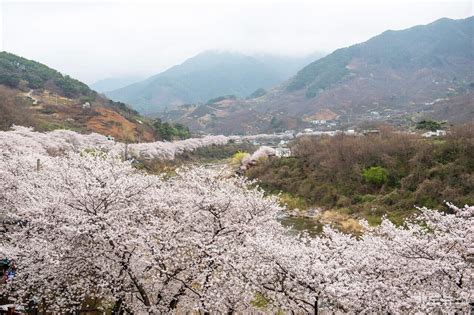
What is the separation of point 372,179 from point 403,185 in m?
2.96

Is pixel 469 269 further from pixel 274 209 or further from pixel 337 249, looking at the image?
pixel 274 209

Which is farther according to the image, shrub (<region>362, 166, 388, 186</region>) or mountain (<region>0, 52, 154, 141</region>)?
mountain (<region>0, 52, 154, 141</region>)

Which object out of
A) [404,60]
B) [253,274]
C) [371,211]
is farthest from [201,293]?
[404,60]

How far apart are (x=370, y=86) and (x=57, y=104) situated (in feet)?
308

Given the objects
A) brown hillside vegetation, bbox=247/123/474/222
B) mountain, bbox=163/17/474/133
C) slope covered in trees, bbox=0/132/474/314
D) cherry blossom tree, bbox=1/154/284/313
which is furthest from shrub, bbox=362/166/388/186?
mountain, bbox=163/17/474/133

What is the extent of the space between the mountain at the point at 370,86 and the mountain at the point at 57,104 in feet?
140

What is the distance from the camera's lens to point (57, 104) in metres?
63.8

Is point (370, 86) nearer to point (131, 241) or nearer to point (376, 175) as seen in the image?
point (376, 175)

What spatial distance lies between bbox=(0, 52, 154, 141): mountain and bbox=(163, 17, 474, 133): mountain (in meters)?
42.6

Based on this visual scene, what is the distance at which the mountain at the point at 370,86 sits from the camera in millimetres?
107156

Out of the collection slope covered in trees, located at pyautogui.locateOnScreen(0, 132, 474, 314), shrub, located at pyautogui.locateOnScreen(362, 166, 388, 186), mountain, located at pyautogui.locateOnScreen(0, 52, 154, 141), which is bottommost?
shrub, located at pyautogui.locateOnScreen(362, 166, 388, 186)

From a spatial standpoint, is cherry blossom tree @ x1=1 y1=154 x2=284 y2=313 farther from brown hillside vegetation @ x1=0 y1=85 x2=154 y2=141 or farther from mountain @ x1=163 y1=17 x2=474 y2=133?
mountain @ x1=163 y1=17 x2=474 y2=133

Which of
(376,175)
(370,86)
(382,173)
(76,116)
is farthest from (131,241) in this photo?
(370,86)

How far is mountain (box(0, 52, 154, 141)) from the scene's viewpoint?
180ft
